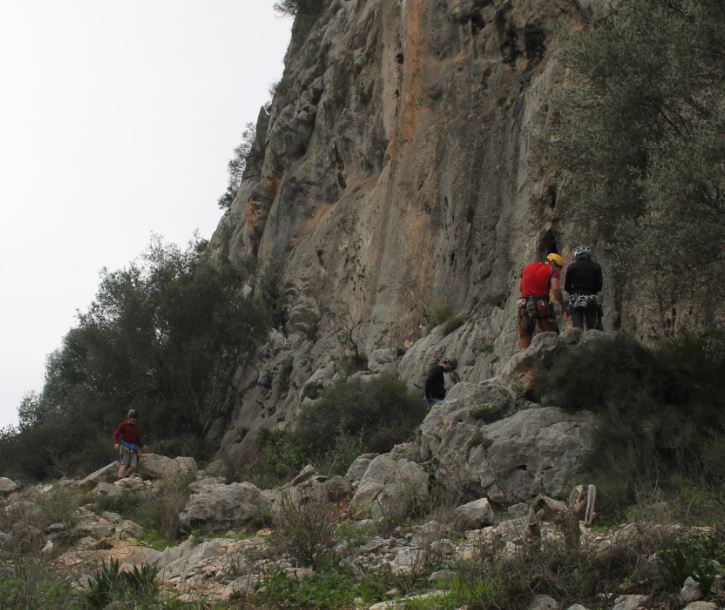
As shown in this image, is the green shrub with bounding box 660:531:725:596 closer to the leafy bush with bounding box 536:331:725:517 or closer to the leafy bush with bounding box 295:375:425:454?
the leafy bush with bounding box 536:331:725:517

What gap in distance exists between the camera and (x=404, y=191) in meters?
26.8

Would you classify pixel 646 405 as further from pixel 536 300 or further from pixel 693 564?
pixel 693 564

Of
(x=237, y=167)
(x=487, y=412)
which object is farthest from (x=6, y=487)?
(x=237, y=167)

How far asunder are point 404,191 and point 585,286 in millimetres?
13563

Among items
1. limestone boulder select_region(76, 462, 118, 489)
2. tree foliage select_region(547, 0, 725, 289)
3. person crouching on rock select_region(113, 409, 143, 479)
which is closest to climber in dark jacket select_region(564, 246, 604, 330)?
tree foliage select_region(547, 0, 725, 289)

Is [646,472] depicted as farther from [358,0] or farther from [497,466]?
[358,0]

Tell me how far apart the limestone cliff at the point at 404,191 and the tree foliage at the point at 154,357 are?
1.55m

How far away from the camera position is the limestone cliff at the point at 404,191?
1989 centimetres

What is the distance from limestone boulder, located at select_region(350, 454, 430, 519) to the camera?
34.2 ft

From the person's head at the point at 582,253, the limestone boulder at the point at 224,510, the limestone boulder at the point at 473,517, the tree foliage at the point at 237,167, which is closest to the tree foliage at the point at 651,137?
the person's head at the point at 582,253

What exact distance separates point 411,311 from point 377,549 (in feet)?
53.4

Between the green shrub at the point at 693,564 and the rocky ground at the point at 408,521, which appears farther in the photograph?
the rocky ground at the point at 408,521

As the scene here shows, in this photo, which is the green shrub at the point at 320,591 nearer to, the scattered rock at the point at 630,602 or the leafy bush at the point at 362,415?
the scattered rock at the point at 630,602

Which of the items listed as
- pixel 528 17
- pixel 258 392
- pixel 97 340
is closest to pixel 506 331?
pixel 528 17
